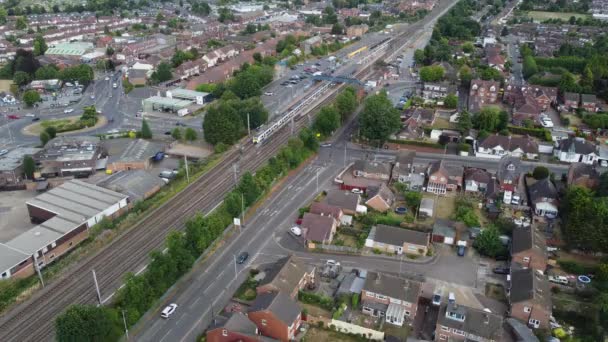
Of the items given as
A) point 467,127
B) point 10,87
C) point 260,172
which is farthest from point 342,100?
point 10,87

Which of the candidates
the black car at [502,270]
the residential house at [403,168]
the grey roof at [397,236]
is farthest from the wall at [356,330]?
the residential house at [403,168]

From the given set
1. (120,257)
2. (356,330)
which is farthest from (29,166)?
(356,330)

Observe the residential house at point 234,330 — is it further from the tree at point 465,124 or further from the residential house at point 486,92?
the residential house at point 486,92

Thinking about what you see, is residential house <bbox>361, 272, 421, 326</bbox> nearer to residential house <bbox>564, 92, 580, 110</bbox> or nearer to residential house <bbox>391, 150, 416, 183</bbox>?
residential house <bbox>391, 150, 416, 183</bbox>

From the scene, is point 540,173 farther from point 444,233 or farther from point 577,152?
point 444,233

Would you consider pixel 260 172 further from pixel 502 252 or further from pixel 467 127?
pixel 467 127

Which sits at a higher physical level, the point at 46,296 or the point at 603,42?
the point at 603,42
